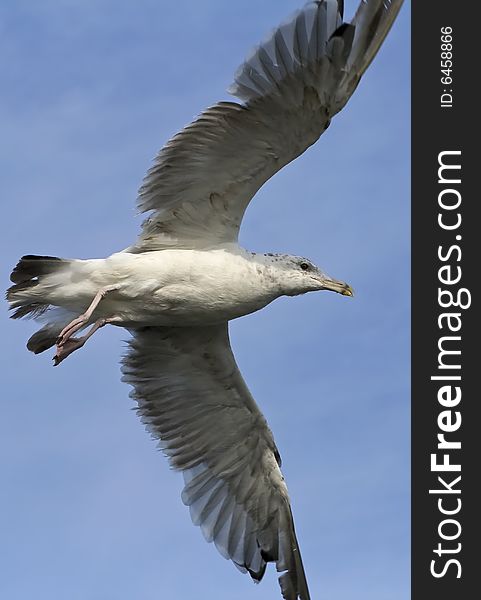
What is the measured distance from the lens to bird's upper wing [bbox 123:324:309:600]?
15.0 metres

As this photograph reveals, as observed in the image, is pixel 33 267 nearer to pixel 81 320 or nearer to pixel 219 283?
pixel 81 320

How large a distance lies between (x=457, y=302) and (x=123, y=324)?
10.6 feet

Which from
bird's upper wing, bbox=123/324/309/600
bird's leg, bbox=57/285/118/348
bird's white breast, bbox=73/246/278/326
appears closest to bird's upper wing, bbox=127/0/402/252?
bird's white breast, bbox=73/246/278/326

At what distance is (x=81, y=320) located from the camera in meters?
13.9

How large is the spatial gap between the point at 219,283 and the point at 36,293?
1.62 metres

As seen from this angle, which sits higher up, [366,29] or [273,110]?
[366,29]

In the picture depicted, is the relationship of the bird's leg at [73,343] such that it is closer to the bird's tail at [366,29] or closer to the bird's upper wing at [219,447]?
the bird's upper wing at [219,447]

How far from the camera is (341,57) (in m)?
13.4

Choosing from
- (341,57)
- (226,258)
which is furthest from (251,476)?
(341,57)

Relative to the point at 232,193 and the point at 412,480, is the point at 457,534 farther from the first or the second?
the point at 232,193

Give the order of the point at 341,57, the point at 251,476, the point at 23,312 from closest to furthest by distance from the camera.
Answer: the point at 341,57, the point at 23,312, the point at 251,476

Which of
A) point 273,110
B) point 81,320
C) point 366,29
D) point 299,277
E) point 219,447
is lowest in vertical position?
point 219,447

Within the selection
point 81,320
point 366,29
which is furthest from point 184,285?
point 366,29

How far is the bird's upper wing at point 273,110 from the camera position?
13.4 meters
